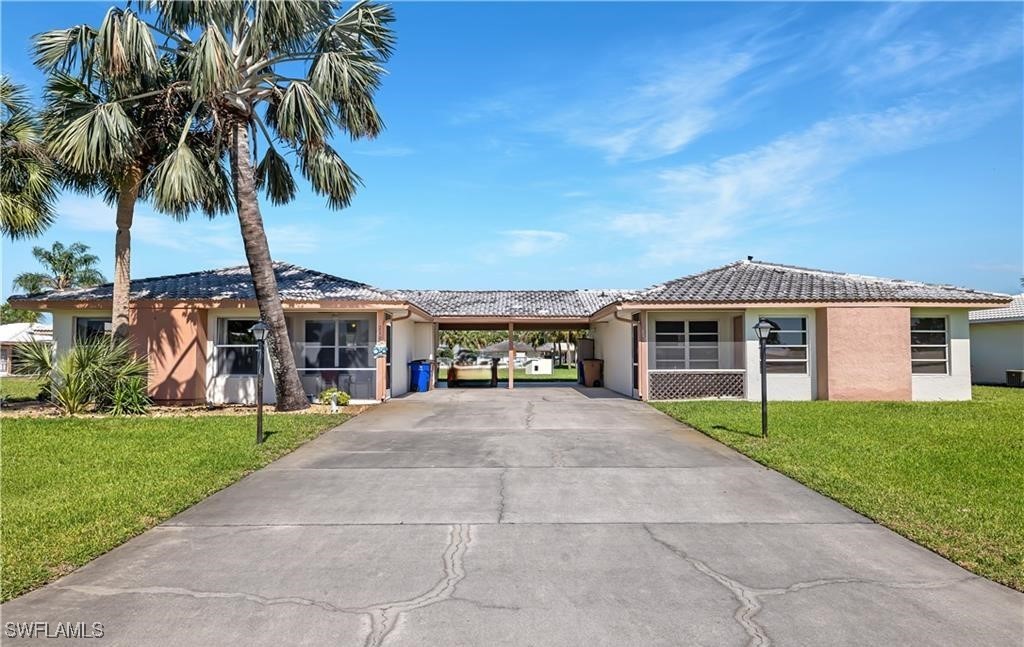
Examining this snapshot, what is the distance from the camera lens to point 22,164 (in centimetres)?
1384

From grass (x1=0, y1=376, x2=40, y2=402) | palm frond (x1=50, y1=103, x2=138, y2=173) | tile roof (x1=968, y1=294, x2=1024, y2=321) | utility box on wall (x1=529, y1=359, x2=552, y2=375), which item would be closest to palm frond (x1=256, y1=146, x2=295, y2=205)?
palm frond (x1=50, y1=103, x2=138, y2=173)

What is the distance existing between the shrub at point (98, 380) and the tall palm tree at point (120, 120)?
3.11 ft

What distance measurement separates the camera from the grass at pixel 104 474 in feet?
16.6

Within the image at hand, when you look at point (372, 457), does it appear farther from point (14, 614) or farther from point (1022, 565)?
point (1022, 565)

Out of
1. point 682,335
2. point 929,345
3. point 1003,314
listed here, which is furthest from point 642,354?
point 1003,314

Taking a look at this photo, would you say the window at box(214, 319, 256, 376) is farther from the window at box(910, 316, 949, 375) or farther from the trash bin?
the window at box(910, 316, 949, 375)

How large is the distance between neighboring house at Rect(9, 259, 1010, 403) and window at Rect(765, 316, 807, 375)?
3 cm

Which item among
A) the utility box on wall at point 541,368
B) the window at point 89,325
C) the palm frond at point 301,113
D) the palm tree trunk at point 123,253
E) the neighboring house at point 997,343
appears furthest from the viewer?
the utility box on wall at point 541,368

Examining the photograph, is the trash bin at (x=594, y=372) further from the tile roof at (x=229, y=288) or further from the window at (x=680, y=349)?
the tile roof at (x=229, y=288)

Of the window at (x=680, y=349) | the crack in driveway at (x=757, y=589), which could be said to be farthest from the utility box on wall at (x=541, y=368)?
the crack in driveway at (x=757, y=589)

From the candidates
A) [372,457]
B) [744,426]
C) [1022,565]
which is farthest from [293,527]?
[744,426]

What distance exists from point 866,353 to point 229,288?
17153 mm

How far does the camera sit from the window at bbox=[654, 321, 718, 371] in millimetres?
16734

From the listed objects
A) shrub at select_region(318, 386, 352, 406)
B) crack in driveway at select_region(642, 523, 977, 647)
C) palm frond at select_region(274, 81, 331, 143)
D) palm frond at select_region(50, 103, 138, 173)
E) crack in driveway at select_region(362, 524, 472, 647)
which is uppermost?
palm frond at select_region(274, 81, 331, 143)
